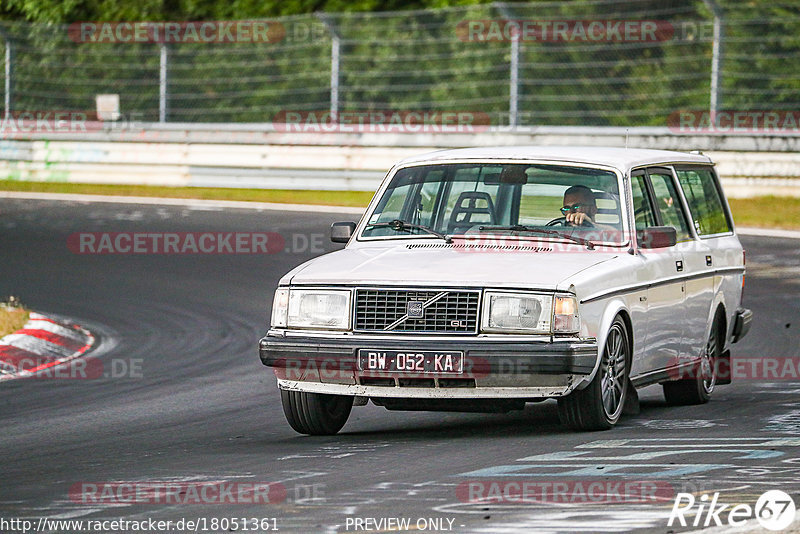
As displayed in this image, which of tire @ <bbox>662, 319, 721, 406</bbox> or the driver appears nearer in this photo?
the driver

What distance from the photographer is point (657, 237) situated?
29.2 ft

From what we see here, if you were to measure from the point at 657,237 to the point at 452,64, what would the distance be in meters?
17.4

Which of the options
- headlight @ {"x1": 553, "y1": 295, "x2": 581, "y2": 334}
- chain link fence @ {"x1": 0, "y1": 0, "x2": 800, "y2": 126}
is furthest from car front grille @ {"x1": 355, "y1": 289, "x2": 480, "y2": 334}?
chain link fence @ {"x1": 0, "y1": 0, "x2": 800, "y2": 126}

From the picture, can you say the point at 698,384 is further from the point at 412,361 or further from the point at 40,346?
the point at 40,346

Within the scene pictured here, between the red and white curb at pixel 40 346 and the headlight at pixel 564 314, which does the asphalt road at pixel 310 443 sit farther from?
the headlight at pixel 564 314

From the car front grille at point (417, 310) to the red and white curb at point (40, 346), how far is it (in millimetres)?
3944

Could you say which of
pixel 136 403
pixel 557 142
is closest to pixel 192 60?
pixel 557 142

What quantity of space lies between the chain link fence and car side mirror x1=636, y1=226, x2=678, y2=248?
1329 cm

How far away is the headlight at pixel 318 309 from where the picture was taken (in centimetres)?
805

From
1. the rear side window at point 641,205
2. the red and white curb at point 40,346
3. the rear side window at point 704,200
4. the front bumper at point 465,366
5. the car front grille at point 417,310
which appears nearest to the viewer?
the front bumper at point 465,366

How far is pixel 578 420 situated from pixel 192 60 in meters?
20.7

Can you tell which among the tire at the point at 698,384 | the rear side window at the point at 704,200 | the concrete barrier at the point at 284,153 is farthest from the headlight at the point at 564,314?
the concrete barrier at the point at 284,153

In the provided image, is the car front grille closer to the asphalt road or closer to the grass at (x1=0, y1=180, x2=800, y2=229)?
the asphalt road

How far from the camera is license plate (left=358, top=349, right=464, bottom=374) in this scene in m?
7.76
